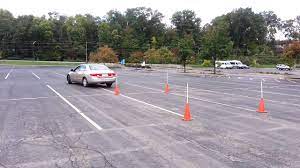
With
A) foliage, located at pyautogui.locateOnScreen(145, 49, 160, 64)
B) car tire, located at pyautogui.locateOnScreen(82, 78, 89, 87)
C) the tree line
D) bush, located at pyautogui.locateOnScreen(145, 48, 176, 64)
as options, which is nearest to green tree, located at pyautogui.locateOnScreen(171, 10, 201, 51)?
the tree line

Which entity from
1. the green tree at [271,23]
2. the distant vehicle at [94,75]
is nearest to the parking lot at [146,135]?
the distant vehicle at [94,75]

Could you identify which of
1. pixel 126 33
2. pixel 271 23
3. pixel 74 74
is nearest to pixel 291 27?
pixel 271 23

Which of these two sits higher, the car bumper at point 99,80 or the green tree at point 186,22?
the green tree at point 186,22

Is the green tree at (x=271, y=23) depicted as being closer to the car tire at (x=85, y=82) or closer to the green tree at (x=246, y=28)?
the green tree at (x=246, y=28)

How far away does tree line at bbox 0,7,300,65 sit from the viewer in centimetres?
11306

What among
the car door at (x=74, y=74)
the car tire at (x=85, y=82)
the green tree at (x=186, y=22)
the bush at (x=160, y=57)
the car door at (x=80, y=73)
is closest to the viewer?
the car tire at (x=85, y=82)

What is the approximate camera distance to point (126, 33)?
120125 millimetres

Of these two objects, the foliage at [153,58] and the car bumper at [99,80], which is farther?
the foliage at [153,58]

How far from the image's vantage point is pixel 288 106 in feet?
45.6

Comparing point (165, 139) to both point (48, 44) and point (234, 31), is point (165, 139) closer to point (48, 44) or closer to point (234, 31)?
point (48, 44)

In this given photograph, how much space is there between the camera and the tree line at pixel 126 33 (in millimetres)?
113062

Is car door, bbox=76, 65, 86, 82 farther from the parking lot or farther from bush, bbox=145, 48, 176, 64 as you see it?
bush, bbox=145, 48, 176, 64

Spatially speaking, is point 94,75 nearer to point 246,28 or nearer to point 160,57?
point 160,57

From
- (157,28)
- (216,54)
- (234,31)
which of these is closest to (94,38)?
(157,28)
